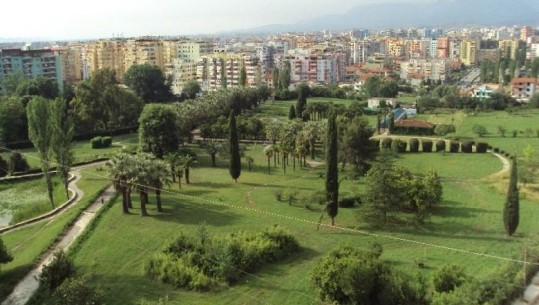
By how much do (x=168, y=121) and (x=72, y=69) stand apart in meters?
86.8

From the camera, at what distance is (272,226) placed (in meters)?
25.9

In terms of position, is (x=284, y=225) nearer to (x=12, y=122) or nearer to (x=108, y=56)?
(x=12, y=122)

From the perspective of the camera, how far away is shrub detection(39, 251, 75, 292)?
1995 cm

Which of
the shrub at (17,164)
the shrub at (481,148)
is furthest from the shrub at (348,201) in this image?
the shrub at (17,164)

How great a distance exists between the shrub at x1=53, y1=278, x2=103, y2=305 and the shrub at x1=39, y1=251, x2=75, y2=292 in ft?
7.72

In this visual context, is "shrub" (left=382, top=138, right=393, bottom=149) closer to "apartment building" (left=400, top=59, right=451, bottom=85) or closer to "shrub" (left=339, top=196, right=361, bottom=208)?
"shrub" (left=339, top=196, right=361, bottom=208)

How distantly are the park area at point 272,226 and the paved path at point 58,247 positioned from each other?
0.41m

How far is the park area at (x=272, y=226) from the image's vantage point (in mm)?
20781

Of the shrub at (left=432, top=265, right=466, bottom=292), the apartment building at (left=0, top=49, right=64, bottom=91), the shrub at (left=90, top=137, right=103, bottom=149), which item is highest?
the apartment building at (left=0, top=49, right=64, bottom=91)

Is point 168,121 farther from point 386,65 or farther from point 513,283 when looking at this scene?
point 386,65

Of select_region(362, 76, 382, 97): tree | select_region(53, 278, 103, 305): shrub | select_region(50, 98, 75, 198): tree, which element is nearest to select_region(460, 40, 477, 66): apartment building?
select_region(362, 76, 382, 97): tree

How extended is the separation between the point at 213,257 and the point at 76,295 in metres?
5.93

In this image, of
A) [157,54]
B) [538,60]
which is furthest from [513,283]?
[157,54]

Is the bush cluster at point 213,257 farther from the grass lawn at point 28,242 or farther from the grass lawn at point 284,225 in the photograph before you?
the grass lawn at point 28,242
